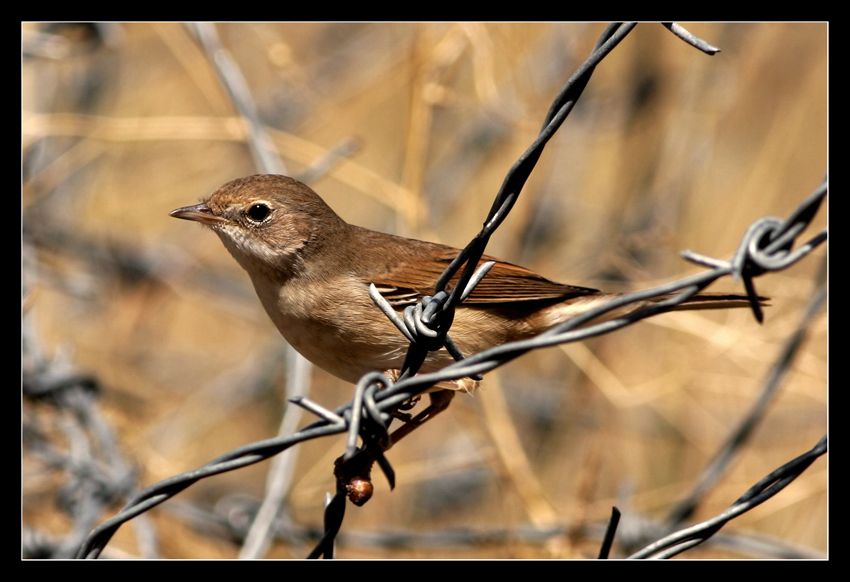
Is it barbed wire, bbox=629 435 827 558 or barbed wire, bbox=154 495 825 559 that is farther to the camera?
barbed wire, bbox=154 495 825 559

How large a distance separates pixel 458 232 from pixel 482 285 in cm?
353

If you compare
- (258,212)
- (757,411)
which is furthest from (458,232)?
(258,212)

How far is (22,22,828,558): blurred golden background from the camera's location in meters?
5.56

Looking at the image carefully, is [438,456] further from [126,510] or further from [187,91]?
[126,510]

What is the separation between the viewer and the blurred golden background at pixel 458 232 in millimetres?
5562

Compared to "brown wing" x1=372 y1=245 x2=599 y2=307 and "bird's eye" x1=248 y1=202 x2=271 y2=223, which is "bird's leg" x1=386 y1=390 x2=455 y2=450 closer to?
"brown wing" x1=372 y1=245 x2=599 y2=307

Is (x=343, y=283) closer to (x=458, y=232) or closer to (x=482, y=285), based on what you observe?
(x=482, y=285)

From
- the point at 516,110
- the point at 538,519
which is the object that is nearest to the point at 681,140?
the point at 516,110

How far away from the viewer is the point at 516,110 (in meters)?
6.29

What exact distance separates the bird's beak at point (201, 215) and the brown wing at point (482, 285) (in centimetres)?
69

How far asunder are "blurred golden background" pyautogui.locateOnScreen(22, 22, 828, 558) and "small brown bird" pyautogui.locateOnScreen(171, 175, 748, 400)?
150 centimetres

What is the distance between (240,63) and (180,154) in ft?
4.47

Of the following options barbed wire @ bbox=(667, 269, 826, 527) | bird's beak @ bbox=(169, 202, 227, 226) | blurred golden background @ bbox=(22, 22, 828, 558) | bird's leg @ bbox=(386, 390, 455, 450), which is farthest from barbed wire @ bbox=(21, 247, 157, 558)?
barbed wire @ bbox=(667, 269, 826, 527)

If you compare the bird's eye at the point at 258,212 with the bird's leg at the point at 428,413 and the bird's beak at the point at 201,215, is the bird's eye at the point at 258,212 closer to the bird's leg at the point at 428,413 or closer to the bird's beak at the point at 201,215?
the bird's beak at the point at 201,215
